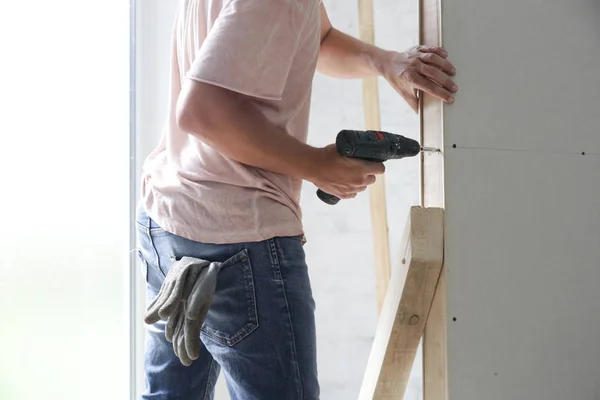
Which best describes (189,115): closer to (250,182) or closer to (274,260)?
(250,182)

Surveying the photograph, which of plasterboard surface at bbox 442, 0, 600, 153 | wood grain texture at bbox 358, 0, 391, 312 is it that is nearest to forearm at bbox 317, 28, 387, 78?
plasterboard surface at bbox 442, 0, 600, 153

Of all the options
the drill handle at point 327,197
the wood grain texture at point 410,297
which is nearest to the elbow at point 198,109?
the drill handle at point 327,197

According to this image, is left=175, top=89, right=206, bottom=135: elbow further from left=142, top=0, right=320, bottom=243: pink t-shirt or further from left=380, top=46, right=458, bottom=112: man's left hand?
left=380, top=46, right=458, bottom=112: man's left hand

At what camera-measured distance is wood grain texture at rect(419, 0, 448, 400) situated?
1.10 metres

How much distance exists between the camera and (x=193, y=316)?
0.91 metres

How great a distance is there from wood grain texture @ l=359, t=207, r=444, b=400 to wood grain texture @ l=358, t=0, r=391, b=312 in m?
0.72

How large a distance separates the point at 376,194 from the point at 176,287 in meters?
1.02

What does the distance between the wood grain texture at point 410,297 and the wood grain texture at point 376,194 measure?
2.36ft

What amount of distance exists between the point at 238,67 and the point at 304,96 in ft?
0.54

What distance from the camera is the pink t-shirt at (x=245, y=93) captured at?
908mm

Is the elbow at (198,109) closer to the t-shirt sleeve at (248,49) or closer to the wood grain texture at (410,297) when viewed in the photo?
the t-shirt sleeve at (248,49)

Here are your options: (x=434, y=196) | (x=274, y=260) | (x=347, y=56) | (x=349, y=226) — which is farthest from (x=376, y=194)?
(x=274, y=260)
